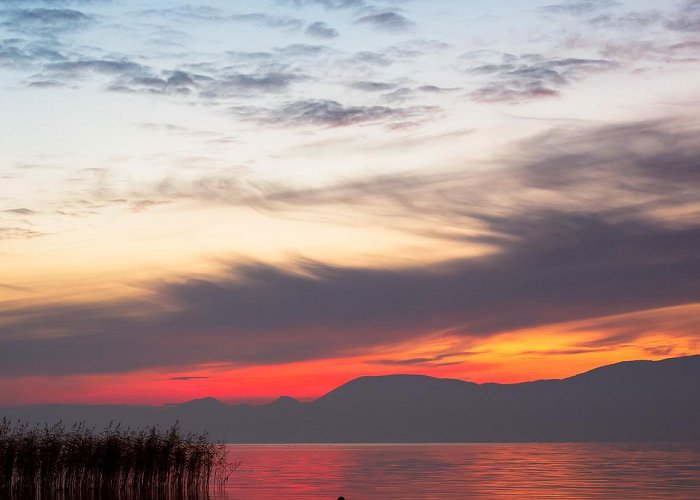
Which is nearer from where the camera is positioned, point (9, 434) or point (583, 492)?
point (9, 434)

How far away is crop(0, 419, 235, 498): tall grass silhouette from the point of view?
47.9m

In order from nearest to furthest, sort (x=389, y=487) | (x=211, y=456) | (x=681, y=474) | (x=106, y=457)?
(x=106, y=457), (x=211, y=456), (x=389, y=487), (x=681, y=474)

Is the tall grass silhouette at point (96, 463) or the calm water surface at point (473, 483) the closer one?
the tall grass silhouette at point (96, 463)

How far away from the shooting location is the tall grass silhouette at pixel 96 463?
47938mm

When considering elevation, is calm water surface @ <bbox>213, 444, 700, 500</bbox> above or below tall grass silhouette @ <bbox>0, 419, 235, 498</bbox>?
below

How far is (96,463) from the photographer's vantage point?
50594 mm

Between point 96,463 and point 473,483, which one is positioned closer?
point 96,463

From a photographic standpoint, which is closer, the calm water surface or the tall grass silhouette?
the tall grass silhouette

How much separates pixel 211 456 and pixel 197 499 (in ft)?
9.28

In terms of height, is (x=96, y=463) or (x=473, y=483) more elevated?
(x=96, y=463)

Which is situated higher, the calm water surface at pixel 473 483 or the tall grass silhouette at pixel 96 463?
the tall grass silhouette at pixel 96 463

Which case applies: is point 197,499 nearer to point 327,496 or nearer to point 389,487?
point 327,496

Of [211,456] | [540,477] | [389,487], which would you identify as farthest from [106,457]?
[540,477]

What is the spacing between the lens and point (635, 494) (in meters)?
57.7
